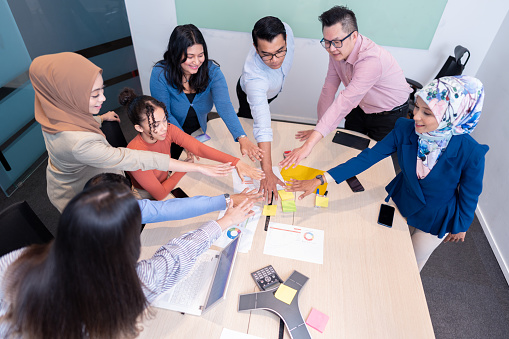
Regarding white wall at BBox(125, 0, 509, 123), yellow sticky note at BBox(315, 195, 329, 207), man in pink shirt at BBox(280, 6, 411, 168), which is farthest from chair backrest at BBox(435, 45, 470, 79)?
yellow sticky note at BBox(315, 195, 329, 207)

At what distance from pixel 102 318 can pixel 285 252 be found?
2.83ft

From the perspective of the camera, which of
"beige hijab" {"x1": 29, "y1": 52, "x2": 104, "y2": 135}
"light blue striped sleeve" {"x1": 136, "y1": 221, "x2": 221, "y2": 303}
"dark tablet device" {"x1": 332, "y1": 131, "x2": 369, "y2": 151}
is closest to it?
"light blue striped sleeve" {"x1": 136, "y1": 221, "x2": 221, "y2": 303}

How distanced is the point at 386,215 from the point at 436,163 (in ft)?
1.27

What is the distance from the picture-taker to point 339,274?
1.43 meters

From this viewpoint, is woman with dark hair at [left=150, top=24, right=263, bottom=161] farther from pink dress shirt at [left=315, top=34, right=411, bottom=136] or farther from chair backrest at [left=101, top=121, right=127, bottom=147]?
pink dress shirt at [left=315, top=34, right=411, bottom=136]

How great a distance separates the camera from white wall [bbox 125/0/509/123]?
9.45ft

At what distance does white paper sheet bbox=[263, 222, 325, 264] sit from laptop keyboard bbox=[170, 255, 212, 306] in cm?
32

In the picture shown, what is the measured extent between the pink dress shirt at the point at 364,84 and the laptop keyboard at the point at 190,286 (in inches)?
44.9

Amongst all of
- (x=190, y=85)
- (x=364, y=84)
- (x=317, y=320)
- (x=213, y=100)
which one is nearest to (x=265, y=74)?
(x=213, y=100)

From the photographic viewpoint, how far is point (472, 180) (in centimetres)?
143

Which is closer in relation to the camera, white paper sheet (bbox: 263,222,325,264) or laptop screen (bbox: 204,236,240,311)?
laptop screen (bbox: 204,236,240,311)

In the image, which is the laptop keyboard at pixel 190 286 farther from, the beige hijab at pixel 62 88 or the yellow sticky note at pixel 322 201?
the beige hijab at pixel 62 88

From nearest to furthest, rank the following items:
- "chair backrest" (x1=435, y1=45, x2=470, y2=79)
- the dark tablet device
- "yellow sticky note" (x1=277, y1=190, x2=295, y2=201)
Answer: "yellow sticky note" (x1=277, y1=190, x2=295, y2=201) < the dark tablet device < "chair backrest" (x1=435, y1=45, x2=470, y2=79)

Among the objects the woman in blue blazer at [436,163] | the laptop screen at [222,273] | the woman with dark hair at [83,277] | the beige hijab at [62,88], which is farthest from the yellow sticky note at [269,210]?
the beige hijab at [62,88]
